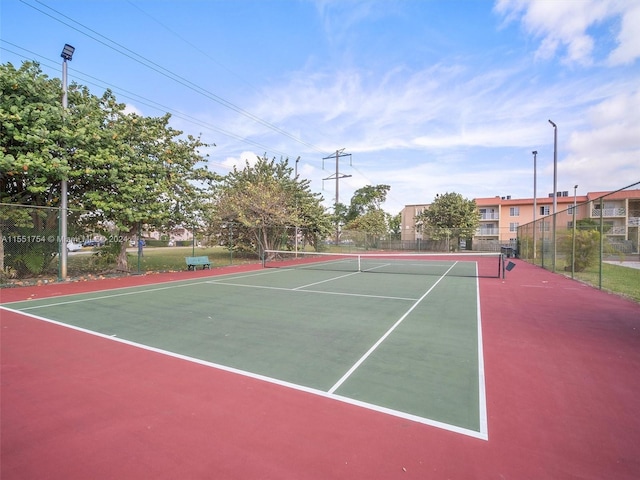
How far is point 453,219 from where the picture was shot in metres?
44.8

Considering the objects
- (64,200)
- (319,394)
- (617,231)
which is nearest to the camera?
(319,394)

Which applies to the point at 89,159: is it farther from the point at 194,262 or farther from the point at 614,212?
the point at 614,212

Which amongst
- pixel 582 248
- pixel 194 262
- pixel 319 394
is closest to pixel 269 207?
pixel 194 262

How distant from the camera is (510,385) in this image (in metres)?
4.00

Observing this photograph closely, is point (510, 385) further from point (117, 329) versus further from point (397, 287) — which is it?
point (397, 287)

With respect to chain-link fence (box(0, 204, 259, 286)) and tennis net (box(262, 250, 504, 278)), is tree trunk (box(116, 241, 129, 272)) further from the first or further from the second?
tennis net (box(262, 250, 504, 278))

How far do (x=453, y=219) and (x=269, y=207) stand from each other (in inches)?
1198

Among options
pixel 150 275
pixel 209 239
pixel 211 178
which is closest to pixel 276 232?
pixel 209 239

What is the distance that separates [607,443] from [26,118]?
16.1 meters

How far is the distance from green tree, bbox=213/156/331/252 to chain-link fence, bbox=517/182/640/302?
16004mm

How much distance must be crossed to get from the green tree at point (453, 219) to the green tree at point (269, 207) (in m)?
21.1

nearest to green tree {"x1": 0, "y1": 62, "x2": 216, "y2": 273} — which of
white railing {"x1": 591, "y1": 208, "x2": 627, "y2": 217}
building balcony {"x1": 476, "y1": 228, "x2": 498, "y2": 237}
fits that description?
white railing {"x1": 591, "y1": 208, "x2": 627, "y2": 217}

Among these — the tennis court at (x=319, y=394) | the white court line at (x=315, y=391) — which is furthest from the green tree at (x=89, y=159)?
the white court line at (x=315, y=391)

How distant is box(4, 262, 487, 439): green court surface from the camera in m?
3.79
